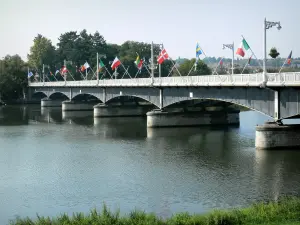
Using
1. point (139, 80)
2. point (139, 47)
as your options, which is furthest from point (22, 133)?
point (139, 47)

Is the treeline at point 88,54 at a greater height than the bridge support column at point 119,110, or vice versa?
the treeline at point 88,54

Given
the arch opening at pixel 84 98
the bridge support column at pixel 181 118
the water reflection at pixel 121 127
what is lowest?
the water reflection at pixel 121 127

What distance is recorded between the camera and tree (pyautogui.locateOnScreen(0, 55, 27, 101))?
159375mm

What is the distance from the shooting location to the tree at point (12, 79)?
15938cm

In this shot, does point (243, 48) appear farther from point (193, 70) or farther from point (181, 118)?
point (193, 70)

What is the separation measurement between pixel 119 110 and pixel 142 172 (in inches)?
2305

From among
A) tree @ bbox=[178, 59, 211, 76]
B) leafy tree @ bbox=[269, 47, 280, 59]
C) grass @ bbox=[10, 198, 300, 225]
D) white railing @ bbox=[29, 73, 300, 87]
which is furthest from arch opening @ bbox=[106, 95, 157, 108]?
grass @ bbox=[10, 198, 300, 225]

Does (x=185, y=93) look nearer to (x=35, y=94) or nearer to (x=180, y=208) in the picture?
(x=180, y=208)

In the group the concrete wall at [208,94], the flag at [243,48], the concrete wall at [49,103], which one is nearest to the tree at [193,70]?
the concrete wall at [49,103]

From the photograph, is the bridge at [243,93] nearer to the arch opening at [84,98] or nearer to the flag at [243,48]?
the flag at [243,48]

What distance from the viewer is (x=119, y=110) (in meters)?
101

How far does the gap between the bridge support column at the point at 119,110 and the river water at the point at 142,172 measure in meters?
29.4

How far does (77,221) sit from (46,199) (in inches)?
337

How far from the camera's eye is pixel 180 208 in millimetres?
31594
